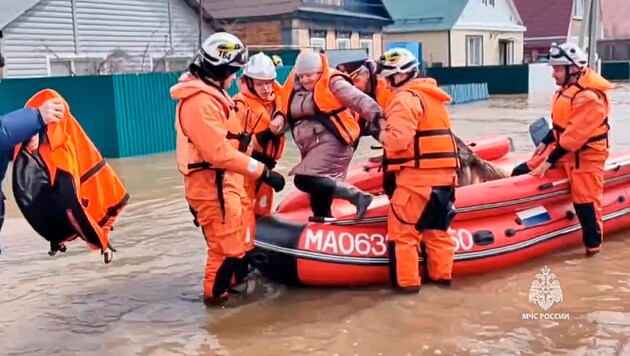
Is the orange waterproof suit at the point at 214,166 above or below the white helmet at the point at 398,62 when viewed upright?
below

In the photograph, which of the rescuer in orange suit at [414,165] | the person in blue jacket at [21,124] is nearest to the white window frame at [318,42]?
the rescuer in orange suit at [414,165]

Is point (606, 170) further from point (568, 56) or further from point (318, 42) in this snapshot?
point (318, 42)

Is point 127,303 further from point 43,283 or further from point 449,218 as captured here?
point 449,218

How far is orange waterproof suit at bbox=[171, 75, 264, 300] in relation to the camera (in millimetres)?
4719

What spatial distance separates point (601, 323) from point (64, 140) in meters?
3.32

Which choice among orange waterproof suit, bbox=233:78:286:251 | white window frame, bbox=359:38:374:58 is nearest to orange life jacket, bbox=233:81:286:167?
orange waterproof suit, bbox=233:78:286:251

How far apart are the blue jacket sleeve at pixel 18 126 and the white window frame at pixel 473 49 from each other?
3136cm

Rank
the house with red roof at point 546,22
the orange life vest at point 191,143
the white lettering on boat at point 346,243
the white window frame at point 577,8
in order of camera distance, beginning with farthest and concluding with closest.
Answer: the white window frame at point 577,8 < the house with red roof at point 546,22 < the white lettering on boat at point 346,243 < the orange life vest at point 191,143

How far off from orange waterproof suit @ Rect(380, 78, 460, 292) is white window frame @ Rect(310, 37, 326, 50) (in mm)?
19105

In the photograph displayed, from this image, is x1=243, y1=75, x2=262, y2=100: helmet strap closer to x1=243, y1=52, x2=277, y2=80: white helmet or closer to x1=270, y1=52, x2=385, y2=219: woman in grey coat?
x1=243, y1=52, x2=277, y2=80: white helmet

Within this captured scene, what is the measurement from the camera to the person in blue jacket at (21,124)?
3514mm

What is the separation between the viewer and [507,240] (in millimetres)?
5824

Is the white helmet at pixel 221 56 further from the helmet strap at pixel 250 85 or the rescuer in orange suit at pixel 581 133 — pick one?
the rescuer in orange suit at pixel 581 133

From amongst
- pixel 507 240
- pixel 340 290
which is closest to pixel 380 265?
pixel 340 290
